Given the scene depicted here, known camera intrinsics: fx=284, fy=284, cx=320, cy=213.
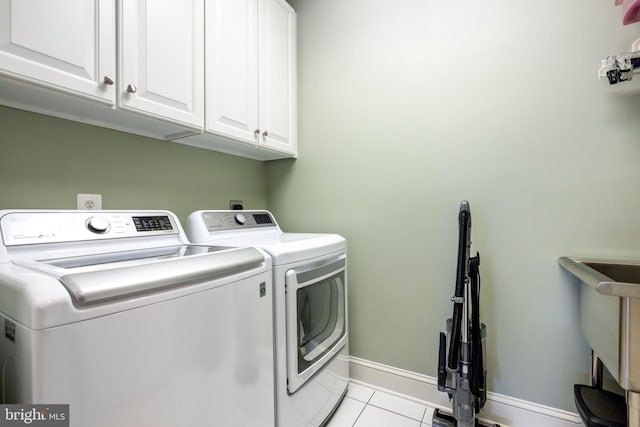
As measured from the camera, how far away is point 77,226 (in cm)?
104

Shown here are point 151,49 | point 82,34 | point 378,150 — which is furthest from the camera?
point 378,150

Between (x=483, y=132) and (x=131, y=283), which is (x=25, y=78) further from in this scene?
(x=483, y=132)

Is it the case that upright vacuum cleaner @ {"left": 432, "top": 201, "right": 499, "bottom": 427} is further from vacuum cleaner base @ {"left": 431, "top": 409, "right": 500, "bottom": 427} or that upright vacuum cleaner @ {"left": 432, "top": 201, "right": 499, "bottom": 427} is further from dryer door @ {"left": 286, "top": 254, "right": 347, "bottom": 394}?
dryer door @ {"left": 286, "top": 254, "right": 347, "bottom": 394}

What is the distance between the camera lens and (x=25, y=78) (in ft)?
2.84

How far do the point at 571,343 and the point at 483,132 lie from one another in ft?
3.59

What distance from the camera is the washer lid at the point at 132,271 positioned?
2.05 feet

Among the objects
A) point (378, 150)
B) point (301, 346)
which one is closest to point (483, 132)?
point (378, 150)

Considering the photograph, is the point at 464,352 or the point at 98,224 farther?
the point at 464,352

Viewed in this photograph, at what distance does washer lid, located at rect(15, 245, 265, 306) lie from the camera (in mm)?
624

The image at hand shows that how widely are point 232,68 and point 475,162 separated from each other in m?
1.39

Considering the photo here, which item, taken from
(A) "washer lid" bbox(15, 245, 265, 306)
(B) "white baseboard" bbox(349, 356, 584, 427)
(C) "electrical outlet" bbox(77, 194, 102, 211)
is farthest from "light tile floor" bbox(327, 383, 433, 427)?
(C) "electrical outlet" bbox(77, 194, 102, 211)

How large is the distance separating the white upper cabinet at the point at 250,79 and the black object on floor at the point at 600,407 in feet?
6.25

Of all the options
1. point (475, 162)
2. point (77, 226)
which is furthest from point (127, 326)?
point (475, 162)

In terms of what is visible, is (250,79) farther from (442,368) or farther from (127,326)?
(442,368)
